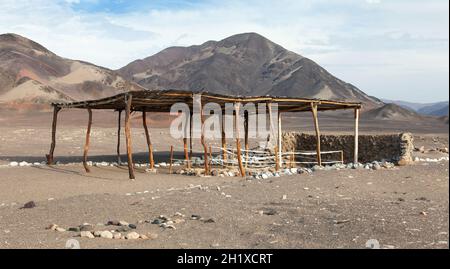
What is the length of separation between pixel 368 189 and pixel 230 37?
172 m

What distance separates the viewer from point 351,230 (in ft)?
24.1

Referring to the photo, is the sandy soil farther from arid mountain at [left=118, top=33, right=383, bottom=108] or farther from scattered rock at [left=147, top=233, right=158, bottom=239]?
arid mountain at [left=118, top=33, right=383, bottom=108]

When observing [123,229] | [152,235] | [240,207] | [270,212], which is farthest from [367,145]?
[152,235]

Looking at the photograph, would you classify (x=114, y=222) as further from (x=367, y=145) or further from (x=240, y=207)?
(x=367, y=145)

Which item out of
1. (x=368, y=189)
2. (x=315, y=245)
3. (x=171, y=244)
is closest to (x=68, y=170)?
(x=368, y=189)

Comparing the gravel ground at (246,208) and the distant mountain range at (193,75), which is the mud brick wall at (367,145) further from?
the distant mountain range at (193,75)

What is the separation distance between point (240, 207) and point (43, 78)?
94422mm

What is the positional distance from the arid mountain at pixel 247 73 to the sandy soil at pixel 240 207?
103 metres

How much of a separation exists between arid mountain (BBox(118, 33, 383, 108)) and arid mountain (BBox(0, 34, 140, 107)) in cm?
3088

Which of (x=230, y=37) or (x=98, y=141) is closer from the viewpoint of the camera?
(x=98, y=141)

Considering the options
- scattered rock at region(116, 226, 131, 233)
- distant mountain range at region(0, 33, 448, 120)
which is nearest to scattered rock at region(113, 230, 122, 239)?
scattered rock at region(116, 226, 131, 233)

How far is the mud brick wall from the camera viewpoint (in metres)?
18.0

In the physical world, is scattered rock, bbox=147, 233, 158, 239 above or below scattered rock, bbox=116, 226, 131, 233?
above
